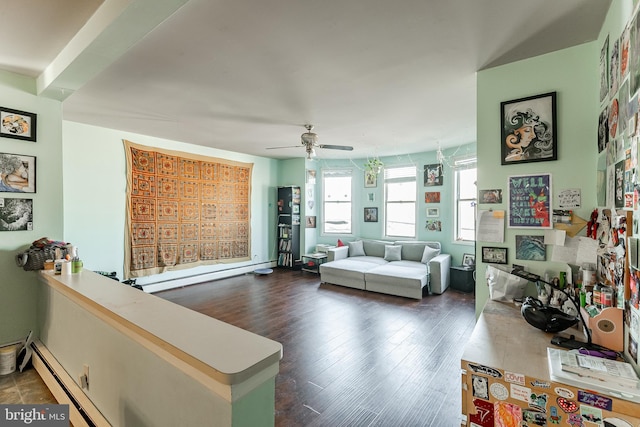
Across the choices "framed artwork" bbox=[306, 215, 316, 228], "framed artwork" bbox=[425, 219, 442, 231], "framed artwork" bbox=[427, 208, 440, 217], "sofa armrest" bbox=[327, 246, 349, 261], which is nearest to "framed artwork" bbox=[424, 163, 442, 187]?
"framed artwork" bbox=[427, 208, 440, 217]

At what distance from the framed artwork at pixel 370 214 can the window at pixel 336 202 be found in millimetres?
398

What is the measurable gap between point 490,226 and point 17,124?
4.12m

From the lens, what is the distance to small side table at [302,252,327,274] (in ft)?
21.1

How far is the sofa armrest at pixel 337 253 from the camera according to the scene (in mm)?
6032

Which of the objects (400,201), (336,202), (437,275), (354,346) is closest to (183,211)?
(336,202)

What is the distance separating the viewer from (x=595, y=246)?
1732mm

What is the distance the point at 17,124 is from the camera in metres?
2.47

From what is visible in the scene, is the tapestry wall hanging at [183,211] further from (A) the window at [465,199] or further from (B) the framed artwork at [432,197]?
(A) the window at [465,199]

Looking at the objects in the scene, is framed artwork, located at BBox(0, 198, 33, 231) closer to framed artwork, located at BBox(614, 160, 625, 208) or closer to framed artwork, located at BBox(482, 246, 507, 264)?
framed artwork, located at BBox(482, 246, 507, 264)

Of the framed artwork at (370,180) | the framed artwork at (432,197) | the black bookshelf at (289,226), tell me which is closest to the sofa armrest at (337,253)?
the black bookshelf at (289,226)

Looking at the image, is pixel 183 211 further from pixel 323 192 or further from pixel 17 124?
pixel 323 192

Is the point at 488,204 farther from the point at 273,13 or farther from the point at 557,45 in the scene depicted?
the point at 273,13

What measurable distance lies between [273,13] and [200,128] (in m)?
2.97

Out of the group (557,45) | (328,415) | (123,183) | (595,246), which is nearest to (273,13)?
(557,45)
